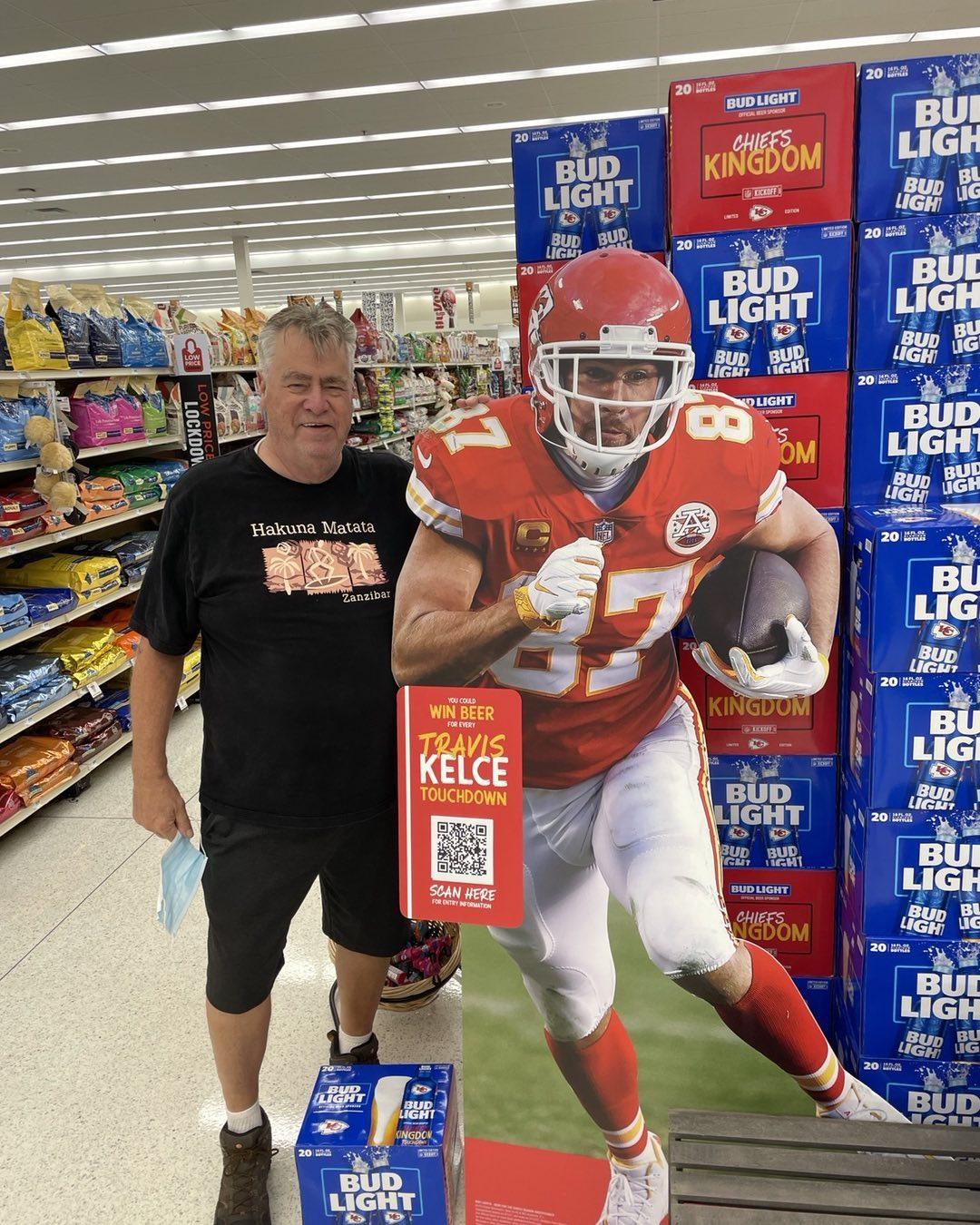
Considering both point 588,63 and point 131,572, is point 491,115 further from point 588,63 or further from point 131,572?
point 131,572

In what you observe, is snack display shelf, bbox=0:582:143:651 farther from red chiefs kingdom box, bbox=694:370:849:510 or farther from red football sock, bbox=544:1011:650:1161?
red chiefs kingdom box, bbox=694:370:849:510

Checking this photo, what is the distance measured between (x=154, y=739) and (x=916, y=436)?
178cm

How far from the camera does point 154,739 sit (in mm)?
2209

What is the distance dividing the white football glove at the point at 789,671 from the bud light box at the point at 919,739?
0.31ft

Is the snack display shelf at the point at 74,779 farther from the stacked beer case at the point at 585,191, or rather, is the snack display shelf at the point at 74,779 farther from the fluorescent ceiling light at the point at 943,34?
the fluorescent ceiling light at the point at 943,34

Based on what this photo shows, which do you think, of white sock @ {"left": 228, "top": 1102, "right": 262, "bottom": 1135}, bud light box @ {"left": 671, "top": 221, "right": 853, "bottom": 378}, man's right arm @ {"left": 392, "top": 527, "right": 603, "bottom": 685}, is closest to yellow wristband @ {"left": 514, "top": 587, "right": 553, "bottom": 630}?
man's right arm @ {"left": 392, "top": 527, "right": 603, "bottom": 685}

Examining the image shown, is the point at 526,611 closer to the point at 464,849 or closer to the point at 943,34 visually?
the point at 464,849

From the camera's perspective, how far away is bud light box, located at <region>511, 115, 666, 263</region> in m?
1.65

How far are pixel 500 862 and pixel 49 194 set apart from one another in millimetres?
15168

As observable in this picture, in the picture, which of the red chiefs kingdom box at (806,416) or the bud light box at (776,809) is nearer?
the red chiefs kingdom box at (806,416)

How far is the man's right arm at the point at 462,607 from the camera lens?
1578 mm

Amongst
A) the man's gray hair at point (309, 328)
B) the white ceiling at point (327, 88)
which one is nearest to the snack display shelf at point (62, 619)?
the man's gray hair at point (309, 328)

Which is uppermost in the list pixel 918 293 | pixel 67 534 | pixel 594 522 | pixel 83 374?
pixel 83 374

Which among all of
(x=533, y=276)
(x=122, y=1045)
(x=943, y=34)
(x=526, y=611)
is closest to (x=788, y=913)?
(x=526, y=611)
